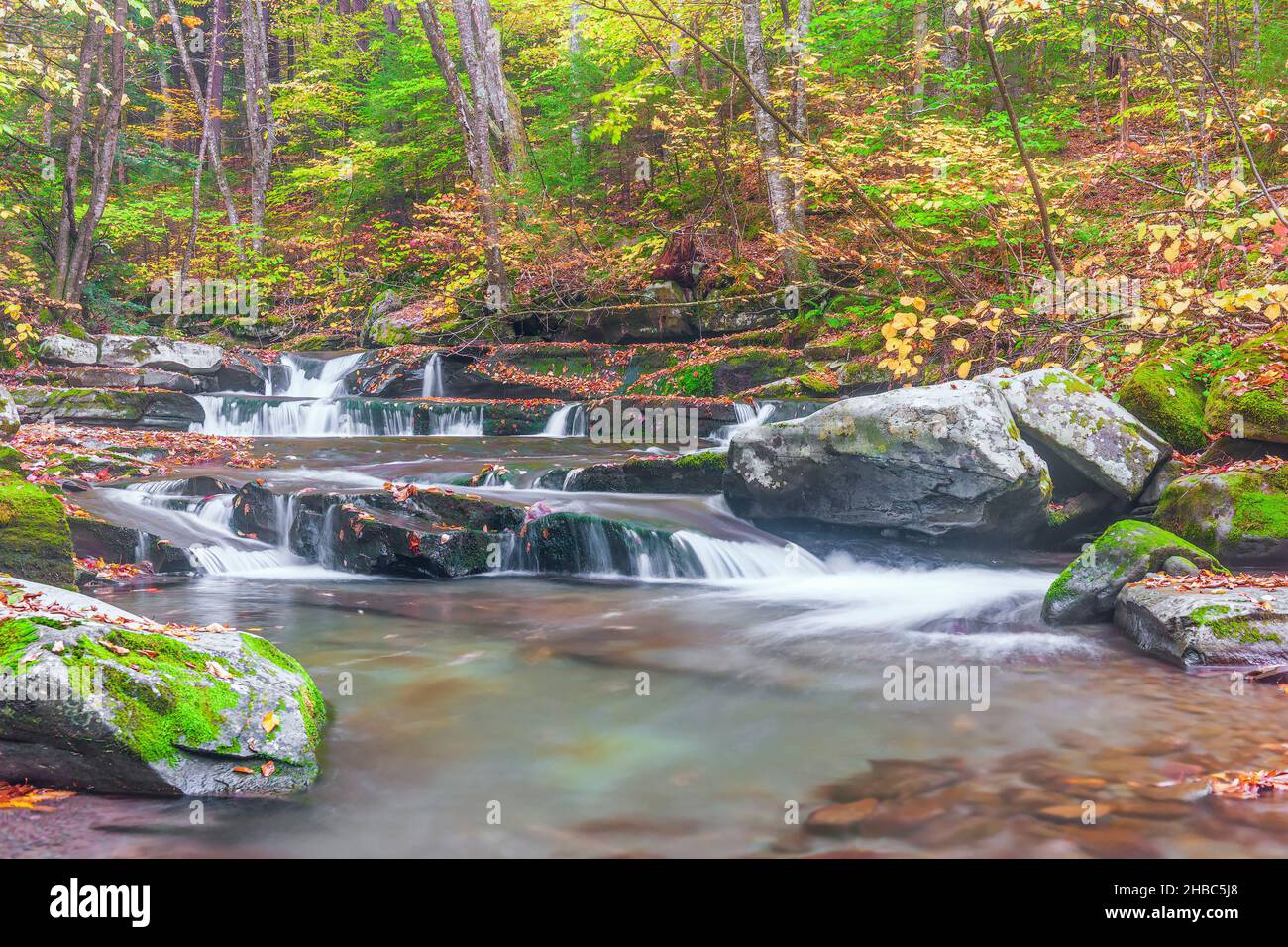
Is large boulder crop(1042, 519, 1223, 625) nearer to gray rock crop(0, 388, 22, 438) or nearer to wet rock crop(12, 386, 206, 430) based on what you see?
gray rock crop(0, 388, 22, 438)

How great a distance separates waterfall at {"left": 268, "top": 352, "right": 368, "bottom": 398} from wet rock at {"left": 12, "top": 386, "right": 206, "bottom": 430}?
107 inches

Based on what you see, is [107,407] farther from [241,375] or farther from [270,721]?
[270,721]

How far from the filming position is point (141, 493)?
9.48 metres

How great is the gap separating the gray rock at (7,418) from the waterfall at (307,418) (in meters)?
Result: 3.61

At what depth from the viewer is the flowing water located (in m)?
3.49

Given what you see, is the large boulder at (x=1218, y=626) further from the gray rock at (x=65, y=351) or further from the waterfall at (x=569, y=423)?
the gray rock at (x=65, y=351)

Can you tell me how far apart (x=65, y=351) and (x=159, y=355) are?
1.59 m

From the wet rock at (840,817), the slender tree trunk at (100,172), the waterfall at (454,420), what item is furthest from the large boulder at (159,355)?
the wet rock at (840,817)

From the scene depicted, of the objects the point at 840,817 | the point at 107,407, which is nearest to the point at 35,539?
the point at 840,817

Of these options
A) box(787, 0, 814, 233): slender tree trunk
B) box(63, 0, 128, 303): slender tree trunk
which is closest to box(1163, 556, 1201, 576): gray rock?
box(787, 0, 814, 233): slender tree trunk

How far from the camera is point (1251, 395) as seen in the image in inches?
326

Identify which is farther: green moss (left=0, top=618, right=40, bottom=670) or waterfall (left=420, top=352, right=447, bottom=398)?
waterfall (left=420, top=352, right=447, bottom=398)

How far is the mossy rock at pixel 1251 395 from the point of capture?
805cm
